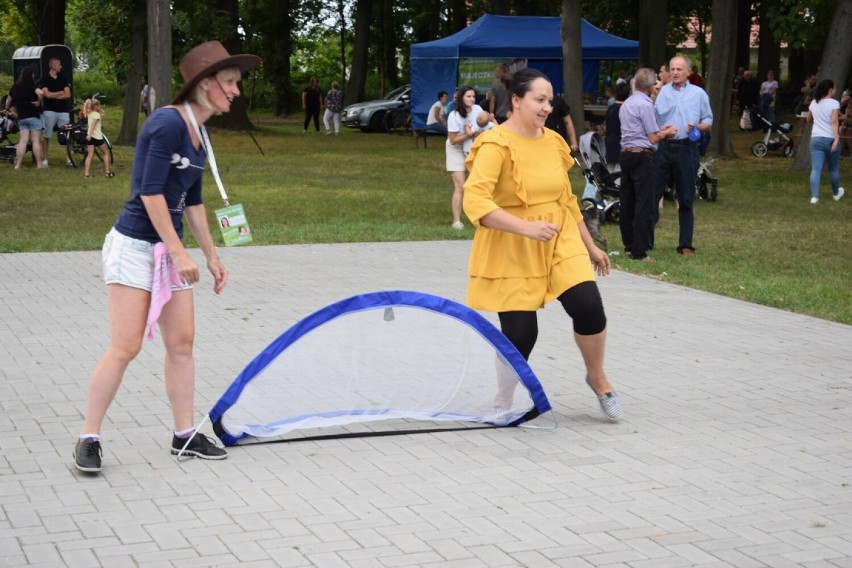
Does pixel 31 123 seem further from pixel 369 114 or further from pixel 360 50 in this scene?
pixel 360 50

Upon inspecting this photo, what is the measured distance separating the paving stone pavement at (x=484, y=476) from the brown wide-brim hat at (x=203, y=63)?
1.75m

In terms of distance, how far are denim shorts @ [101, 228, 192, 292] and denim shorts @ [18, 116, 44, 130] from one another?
18570 millimetres

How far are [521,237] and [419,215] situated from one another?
11.3 m

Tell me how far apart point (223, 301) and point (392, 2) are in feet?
165

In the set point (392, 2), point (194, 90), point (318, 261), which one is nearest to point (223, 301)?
point (318, 261)

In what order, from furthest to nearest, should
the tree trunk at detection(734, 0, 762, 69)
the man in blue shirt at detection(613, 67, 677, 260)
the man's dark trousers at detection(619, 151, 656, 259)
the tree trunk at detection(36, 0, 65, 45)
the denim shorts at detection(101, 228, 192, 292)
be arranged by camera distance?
1. the tree trunk at detection(734, 0, 762, 69)
2. the tree trunk at detection(36, 0, 65, 45)
3. the man's dark trousers at detection(619, 151, 656, 259)
4. the man in blue shirt at detection(613, 67, 677, 260)
5. the denim shorts at detection(101, 228, 192, 292)

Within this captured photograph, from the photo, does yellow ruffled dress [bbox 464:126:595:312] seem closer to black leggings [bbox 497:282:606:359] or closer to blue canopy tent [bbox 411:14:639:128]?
black leggings [bbox 497:282:606:359]

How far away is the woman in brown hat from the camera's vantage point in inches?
218

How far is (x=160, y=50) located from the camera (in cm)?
2295

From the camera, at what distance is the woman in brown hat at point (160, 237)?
5527 mm

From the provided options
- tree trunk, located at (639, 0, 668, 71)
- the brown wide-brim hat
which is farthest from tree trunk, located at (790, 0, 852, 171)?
the brown wide-brim hat

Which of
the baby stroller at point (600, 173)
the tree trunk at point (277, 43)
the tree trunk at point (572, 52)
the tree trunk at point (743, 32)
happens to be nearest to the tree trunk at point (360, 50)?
the tree trunk at point (277, 43)

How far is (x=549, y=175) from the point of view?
6551 millimetres

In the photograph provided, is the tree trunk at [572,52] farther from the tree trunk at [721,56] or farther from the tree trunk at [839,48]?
the tree trunk at [839,48]
